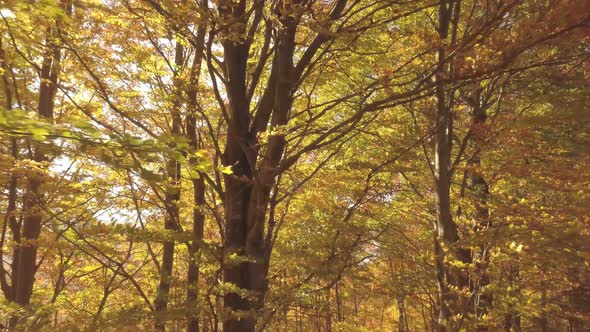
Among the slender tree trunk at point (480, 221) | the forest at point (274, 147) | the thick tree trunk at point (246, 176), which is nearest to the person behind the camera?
the forest at point (274, 147)

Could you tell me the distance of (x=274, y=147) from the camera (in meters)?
3.98

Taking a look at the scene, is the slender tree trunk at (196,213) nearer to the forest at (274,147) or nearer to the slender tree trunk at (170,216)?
the forest at (274,147)

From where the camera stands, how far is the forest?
3234 mm

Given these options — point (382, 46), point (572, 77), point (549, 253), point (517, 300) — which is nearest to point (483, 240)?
point (517, 300)

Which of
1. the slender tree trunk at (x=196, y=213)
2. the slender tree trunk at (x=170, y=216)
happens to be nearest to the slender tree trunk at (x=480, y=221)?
the slender tree trunk at (x=196, y=213)

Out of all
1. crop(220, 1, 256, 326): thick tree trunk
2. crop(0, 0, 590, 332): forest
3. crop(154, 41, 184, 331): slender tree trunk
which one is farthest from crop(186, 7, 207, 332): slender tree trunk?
crop(220, 1, 256, 326): thick tree trunk

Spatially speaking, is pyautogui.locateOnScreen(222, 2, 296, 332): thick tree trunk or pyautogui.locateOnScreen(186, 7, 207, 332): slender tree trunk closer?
pyautogui.locateOnScreen(186, 7, 207, 332): slender tree trunk

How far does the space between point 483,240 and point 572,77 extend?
4.74 metres

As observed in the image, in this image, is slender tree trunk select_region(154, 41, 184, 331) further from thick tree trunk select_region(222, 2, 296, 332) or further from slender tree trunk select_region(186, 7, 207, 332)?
thick tree trunk select_region(222, 2, 296, 332)

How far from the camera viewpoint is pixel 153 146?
1.87 meters

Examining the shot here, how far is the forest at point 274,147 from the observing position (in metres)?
3.23

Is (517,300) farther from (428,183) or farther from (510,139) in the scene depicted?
(428,183)

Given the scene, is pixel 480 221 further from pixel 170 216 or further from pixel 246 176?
pixel 170 216

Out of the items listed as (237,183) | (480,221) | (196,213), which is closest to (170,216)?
(196,213)
